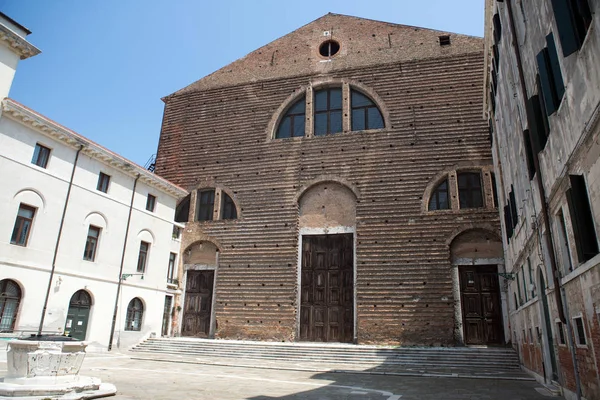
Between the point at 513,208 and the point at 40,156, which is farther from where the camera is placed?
the point at 40,156

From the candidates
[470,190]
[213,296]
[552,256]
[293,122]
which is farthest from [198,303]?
[552,256]

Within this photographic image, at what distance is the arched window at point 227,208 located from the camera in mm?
18700

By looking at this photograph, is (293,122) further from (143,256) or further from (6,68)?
(6,68)

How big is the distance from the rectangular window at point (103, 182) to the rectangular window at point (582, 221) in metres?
14.6

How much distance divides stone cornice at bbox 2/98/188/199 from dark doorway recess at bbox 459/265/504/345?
12.2m

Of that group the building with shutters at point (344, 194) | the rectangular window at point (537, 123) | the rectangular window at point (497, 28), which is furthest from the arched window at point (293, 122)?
the rectangular window at point (537, 123)

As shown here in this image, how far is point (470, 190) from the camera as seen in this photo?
16094 millimetres

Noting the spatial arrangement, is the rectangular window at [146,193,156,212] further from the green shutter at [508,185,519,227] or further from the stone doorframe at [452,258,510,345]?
the green shutter at [508,185,519,227]

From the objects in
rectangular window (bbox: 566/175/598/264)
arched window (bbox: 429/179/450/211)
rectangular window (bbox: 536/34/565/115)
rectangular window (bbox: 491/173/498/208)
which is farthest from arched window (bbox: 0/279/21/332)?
rectangular window (bbox: 491/173/498/208)

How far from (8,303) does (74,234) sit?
114 inches

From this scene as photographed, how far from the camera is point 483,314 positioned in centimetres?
1473

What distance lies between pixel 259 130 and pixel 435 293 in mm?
10049

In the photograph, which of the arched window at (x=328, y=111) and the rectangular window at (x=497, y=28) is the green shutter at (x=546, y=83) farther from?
the arched window at (x=328, y=111)

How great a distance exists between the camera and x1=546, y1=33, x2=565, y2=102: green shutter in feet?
18.6
